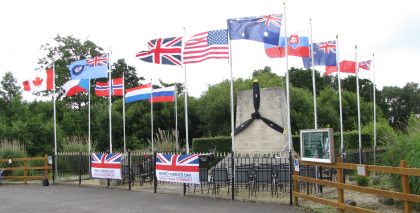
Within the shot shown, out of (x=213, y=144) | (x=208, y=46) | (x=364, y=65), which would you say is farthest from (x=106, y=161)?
(x=364, y=65)

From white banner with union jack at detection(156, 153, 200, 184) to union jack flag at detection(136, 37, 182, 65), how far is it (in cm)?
413

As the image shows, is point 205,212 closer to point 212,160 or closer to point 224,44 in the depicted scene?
point 224,44

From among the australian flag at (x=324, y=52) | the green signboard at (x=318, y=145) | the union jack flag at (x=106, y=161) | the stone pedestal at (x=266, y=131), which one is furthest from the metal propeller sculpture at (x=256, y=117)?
the green signboard at (x=318, y=145)

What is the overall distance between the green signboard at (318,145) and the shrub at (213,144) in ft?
54.6

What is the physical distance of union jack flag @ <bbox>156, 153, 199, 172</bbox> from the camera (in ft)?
45.5

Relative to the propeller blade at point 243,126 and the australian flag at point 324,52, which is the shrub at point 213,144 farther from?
the australian flag at point 324,52

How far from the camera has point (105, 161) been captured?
17078 millimetres

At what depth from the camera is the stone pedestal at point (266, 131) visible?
66.9ft

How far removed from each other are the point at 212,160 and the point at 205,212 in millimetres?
13710

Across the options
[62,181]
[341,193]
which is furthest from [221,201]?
[62,181]

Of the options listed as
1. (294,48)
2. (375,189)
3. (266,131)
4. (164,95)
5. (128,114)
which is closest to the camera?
(375,189)

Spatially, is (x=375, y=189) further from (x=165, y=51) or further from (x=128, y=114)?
(x=128, y=114)

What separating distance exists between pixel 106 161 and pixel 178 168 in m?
4.03

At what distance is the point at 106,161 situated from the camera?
17047 millimetres
